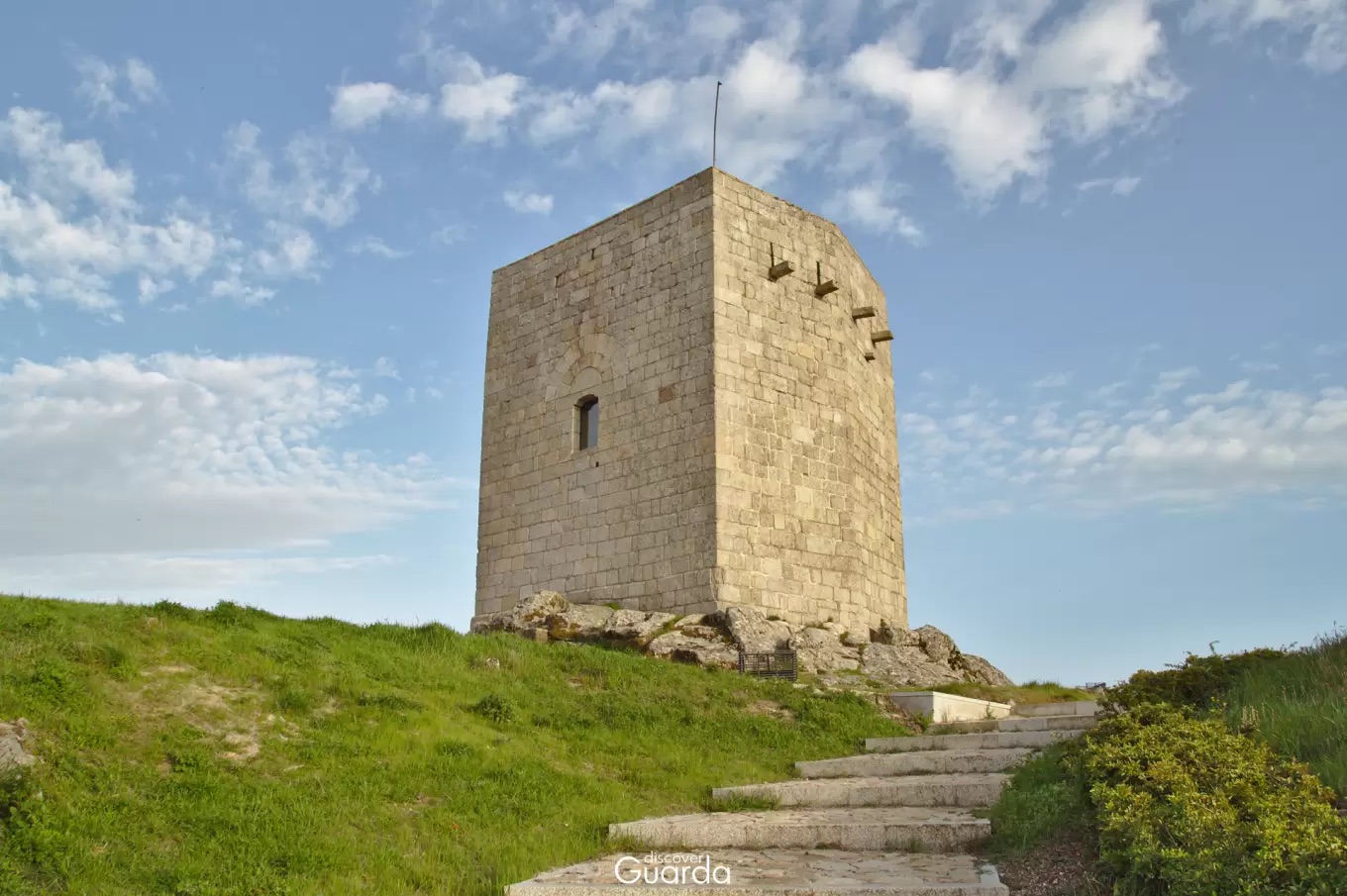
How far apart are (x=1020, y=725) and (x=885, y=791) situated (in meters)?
4.02

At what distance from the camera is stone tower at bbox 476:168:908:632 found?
52.7 feet

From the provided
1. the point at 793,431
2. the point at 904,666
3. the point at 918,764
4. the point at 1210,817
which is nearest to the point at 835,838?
the point at 1210,817

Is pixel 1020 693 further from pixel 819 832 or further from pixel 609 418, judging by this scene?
pixel 819 832

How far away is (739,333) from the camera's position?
1678cm

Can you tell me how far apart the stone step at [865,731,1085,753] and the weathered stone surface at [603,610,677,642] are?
15.7 feet

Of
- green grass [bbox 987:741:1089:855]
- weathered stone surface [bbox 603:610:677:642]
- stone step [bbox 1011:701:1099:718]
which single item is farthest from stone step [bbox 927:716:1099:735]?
weathered stone surface [bbox 603:610:677:642]

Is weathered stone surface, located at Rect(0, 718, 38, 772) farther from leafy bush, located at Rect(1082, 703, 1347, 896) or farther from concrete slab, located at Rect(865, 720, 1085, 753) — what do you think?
concrete slab, located at Rect(865, 720, 1085, 753)

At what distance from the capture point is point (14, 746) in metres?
6.02

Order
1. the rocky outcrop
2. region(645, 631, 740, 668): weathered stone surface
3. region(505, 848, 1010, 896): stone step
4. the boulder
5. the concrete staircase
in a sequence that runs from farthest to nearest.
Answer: the boulder, the rocky outcrop, region(645, 631, 740, 668): weathered stone surface, the concrete staircase, region(505, 848, 1010, 896): stone step

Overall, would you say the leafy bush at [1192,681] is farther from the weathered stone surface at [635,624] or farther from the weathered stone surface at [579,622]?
the weathered stone surface at [579,622]

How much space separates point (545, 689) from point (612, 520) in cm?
700

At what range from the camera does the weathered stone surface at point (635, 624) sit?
14.7 meters

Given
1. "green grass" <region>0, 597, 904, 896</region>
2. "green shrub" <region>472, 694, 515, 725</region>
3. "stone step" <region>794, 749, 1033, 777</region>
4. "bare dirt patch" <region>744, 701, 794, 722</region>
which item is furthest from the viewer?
"bare dirt patch" <region>744, 701, 794, 722</region>

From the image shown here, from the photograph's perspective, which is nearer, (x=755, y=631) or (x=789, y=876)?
(x=789, y=876)
